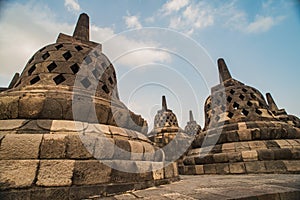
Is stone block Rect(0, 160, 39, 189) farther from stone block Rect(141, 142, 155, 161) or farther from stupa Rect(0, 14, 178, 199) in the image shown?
stone block Rect(141, 142, 155, 161)

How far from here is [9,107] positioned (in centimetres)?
301

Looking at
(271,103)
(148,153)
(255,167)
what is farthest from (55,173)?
(271,103)

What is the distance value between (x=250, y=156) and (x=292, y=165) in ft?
3.40

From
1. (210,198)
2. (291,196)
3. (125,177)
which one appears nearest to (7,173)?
(125,177)

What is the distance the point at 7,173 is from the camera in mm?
2074

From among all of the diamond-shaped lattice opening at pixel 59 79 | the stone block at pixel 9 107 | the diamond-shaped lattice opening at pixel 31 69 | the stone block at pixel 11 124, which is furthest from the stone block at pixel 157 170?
the diamond-shaped lattice opening at pixel 31 69

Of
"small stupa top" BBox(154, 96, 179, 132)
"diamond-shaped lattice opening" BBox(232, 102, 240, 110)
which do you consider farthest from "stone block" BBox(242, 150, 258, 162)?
"small stupa top" BBox(154, 96, 179, 132)

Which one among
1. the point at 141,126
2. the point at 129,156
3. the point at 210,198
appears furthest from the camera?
the point at 141,126

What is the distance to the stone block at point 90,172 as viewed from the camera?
2.33m

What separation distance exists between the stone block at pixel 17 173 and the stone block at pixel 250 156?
546 cm

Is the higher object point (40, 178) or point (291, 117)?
point (291, 117)

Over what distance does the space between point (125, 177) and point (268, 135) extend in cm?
536

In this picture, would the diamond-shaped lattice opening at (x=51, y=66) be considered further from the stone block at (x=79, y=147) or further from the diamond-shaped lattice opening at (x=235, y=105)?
the diamond-shaped lattice opening at (x=235, y=105)

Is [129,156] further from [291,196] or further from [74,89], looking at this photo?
[291,196]
